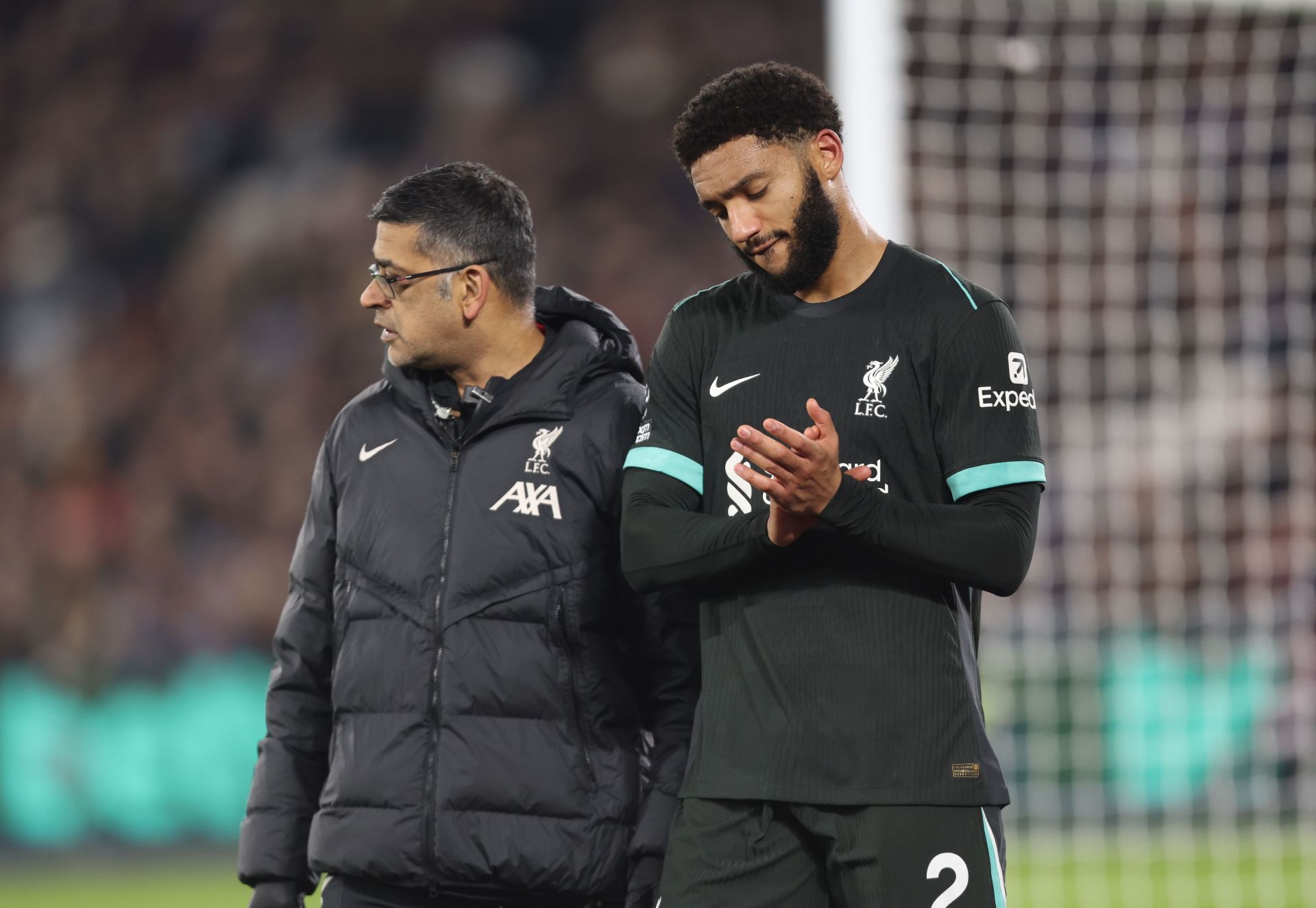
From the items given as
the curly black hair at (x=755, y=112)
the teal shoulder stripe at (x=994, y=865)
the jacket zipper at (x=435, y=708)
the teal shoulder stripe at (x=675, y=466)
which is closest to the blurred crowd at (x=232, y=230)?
the jacket zipper at (x=435, y=708)

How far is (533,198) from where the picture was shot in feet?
30.6

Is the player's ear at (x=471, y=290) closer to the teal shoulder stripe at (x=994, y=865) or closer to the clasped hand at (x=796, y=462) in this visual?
the clasped hand at (x=796, y=462)

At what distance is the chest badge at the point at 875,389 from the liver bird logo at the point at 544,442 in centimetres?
65

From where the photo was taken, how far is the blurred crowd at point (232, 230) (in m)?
8.22

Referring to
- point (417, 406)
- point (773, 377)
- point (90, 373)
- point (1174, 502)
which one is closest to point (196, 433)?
point (90, 373)

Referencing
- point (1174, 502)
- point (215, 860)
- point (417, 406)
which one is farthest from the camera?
point (1174, 502)

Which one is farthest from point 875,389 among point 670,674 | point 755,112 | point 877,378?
point 670,674

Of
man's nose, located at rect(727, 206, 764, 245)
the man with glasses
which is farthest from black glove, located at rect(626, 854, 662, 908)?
man's nose, located at rect(727, 206, 764, 245)

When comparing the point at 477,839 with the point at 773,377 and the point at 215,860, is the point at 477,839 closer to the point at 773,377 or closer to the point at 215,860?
the point at 773,377

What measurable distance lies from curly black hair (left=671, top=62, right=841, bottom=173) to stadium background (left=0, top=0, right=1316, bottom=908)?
12.9 feet

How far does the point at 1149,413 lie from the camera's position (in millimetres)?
8617

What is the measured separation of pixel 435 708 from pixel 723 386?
0.72m

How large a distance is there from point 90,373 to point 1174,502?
20.5 ft

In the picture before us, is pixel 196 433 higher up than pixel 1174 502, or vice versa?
pixel 196 433
